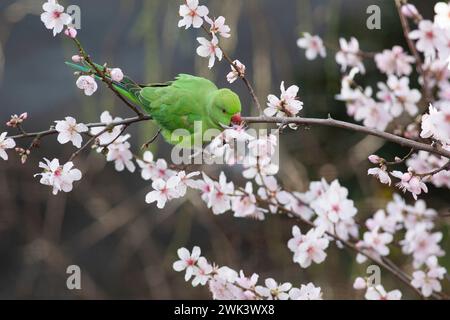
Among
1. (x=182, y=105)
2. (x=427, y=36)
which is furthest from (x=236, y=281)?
(x=427, y=36)

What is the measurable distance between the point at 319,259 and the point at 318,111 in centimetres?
163

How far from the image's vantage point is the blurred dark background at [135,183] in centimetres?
257

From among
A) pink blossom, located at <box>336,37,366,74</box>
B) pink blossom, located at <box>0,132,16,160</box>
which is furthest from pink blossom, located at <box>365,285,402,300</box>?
pink blossom, located at <box>0,132,16,160</box>

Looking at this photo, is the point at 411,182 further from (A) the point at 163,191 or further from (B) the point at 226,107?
(A) the point at 163,191

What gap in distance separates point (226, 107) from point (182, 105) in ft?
0.31

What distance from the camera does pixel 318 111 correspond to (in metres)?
2.77

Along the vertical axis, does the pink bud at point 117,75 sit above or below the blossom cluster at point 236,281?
above

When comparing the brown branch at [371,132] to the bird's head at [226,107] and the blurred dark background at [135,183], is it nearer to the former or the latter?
the bird's head at [226,107]

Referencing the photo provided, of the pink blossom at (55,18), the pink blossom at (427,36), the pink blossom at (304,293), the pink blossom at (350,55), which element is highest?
the pink blossom at (350,55)

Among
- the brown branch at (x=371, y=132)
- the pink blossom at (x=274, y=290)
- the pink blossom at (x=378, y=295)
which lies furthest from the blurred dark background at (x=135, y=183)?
the brown branch at (x=371, y=132)

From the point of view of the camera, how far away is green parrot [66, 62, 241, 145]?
39.7 inches

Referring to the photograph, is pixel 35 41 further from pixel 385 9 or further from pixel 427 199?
pixel 427 199

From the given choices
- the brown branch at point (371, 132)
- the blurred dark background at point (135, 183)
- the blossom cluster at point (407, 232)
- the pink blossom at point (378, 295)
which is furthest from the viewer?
the blurred dark background at point (135, 183)
